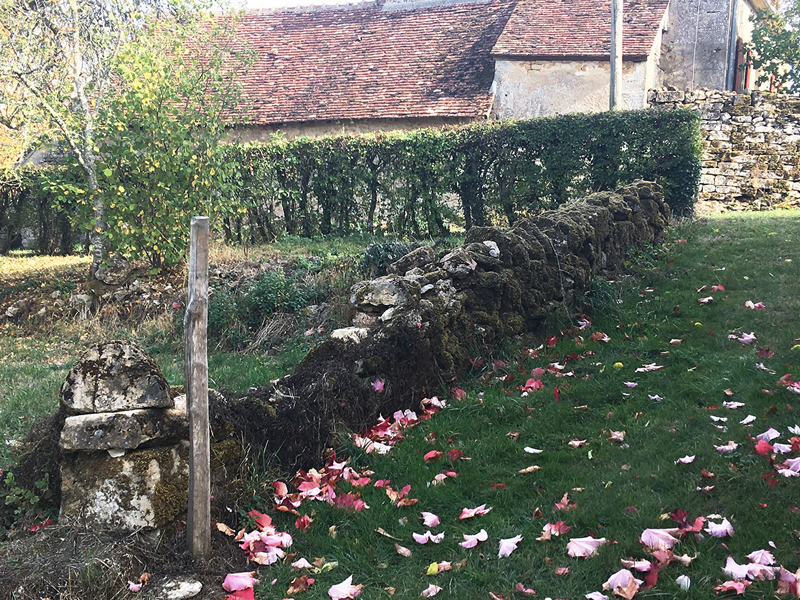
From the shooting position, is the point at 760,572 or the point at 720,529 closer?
the point at 760,572

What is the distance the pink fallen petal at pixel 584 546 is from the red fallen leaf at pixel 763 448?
121 cm

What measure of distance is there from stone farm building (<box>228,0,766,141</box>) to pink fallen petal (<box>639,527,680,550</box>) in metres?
15.5

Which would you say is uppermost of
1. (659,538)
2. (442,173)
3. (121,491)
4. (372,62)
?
(372,62)

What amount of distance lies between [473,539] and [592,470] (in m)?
0.98

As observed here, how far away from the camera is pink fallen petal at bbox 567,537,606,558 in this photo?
122 inches

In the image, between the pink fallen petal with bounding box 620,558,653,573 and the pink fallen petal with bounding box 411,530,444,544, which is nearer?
the pink fallen petal with bounding box 620,558,653,573

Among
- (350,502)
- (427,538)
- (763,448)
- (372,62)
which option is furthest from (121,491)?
(372,62)

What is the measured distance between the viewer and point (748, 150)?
634 inches

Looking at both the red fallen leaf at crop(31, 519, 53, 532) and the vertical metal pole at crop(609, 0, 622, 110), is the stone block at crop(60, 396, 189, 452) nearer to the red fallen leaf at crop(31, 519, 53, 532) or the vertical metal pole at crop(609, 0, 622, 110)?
the red fallen leaf at crop(31, 519, 53, 532)

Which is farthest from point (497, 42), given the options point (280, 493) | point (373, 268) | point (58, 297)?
point (280, 493)

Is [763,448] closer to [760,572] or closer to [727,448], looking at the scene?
[727,448]

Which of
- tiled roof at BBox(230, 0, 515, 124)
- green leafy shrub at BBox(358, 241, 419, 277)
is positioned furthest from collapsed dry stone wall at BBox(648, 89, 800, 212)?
green leafy shrub at BBox(358, 241, 419, 277)

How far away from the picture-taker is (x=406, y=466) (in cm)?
412

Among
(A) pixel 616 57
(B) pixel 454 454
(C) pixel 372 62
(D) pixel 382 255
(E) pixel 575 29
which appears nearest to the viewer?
(B) pixel 454 454
